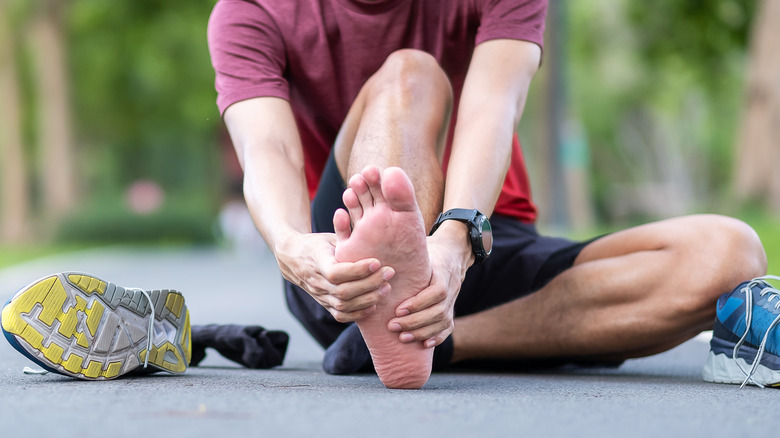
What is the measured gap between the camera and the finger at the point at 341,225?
6.19 feet

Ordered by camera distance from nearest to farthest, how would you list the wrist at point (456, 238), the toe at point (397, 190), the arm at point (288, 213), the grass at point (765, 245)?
the toe at point (397, 190)
the arm at point (288, 213)
the wrist at point (456, 238)
the grass at point (765, 245)

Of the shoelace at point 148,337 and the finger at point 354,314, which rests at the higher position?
the finger at point 354,314

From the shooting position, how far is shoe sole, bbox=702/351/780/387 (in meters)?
2.33

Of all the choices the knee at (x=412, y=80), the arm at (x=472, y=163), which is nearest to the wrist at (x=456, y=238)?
the arm at (x=472, y=163)

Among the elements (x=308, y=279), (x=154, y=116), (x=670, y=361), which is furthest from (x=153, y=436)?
(x=154, y=116)

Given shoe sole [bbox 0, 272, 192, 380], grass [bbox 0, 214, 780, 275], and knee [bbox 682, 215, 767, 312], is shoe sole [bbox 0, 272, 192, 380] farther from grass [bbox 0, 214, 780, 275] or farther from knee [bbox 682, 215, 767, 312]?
grass [bbox 0, 214, 780, 275]

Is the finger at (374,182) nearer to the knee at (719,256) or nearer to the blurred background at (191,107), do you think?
the knee at (719,256)

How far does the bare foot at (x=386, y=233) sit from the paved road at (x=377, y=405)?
20cm

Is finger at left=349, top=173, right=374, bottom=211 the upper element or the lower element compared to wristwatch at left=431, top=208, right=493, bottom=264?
upper

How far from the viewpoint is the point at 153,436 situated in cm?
155

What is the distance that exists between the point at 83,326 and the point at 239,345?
680mm

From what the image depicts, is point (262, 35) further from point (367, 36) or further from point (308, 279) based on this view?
point (308, 279)

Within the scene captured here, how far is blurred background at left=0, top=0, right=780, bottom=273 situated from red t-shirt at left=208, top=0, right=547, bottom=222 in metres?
4.99

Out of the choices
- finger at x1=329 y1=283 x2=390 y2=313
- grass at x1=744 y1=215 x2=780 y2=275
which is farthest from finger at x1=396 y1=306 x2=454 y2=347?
grass at x1=744 y1=215 x2=780 y2=275
